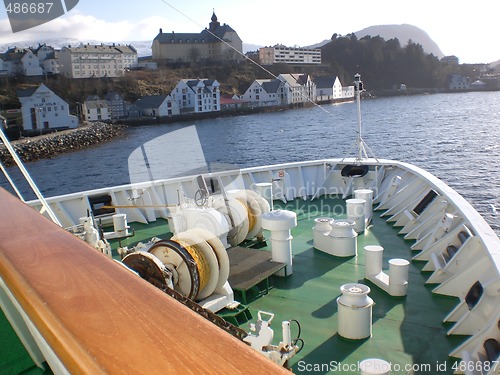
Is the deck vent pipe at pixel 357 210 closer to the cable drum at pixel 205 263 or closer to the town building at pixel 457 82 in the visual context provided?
the cable drum at pixel 205 263

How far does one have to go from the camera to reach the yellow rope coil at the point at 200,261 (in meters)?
5.23

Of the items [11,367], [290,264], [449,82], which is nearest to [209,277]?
[290,264]

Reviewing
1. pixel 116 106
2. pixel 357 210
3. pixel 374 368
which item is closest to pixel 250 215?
pixel 357 210

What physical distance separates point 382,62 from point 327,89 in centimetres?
3536

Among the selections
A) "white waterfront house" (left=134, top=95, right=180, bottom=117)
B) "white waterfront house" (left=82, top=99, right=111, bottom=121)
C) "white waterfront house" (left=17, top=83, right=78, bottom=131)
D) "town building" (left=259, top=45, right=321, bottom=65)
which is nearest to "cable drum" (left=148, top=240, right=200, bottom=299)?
"white waterfront house" (left=17, top=83, right=78, bottom=131)

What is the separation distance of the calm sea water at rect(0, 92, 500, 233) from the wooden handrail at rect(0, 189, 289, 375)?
20835 mm

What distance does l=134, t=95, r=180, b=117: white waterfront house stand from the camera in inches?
3219

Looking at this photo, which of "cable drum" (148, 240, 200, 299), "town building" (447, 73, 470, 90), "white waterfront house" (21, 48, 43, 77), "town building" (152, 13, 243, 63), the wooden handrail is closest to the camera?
the wooden handrail

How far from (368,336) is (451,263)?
5.46 feet

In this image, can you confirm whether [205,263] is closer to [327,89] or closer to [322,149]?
[322,149]

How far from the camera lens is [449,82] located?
154 meters

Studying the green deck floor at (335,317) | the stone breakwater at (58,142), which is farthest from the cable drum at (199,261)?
the stone breakwater at (58,142)

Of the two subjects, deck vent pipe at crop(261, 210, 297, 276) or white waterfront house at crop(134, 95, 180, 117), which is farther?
white waterfront house at crop(134, 95, 180, 117)

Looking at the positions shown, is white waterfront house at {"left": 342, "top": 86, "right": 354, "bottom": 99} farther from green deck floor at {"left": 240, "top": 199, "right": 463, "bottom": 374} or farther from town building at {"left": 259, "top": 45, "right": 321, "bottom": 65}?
green deck floor at {"left": 240, "top": 199, "right": 463, "bottom": 374}
